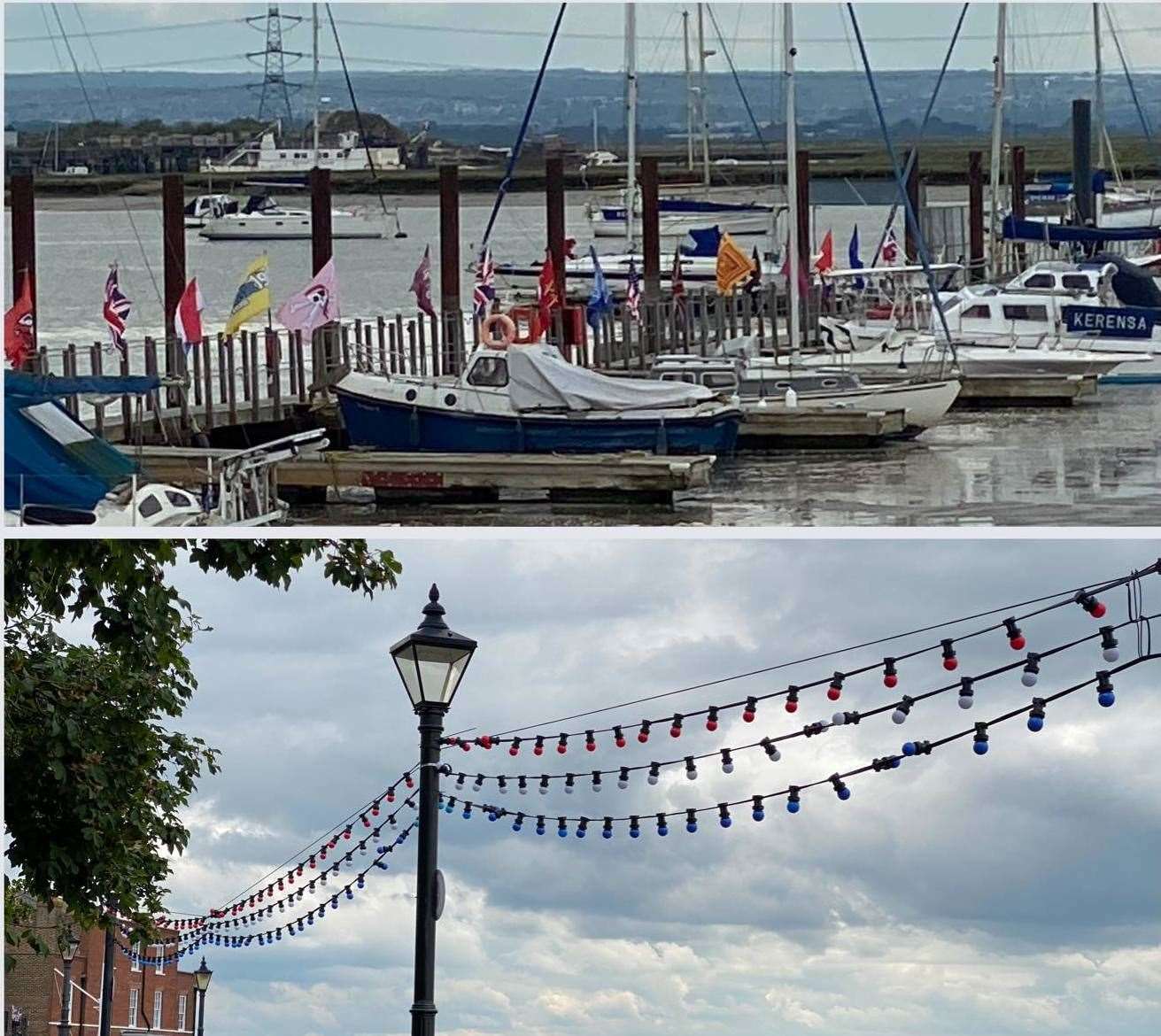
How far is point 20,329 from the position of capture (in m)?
23.4

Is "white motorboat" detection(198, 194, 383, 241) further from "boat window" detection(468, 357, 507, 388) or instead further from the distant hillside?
"boat window" detection(468, 357, 507, 388)

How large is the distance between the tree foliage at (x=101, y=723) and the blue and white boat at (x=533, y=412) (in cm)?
1295

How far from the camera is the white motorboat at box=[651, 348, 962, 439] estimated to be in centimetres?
2828

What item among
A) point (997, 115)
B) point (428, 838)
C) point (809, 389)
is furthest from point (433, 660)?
point (997, 115)

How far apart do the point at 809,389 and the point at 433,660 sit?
66.5 feet

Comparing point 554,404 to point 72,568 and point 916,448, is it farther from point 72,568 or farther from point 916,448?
point 72,568

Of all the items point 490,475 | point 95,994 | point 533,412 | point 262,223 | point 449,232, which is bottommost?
point 95,994

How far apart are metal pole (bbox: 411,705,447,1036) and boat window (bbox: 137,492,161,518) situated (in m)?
5.39

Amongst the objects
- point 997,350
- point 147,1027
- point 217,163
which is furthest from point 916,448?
point 217,163

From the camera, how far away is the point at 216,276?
194ft

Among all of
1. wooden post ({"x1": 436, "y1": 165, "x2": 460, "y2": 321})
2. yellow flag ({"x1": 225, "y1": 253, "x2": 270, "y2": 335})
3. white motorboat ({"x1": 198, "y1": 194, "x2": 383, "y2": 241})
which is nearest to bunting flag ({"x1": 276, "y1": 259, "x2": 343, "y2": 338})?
yellow flag ({"x1": 225, "y1": 253, "x2": 270, "y2": 335})

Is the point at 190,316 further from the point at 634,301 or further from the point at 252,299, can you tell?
the point at 634,301

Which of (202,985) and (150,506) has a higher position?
(150,506)

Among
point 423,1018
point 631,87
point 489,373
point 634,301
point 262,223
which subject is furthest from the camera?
point 262,223
